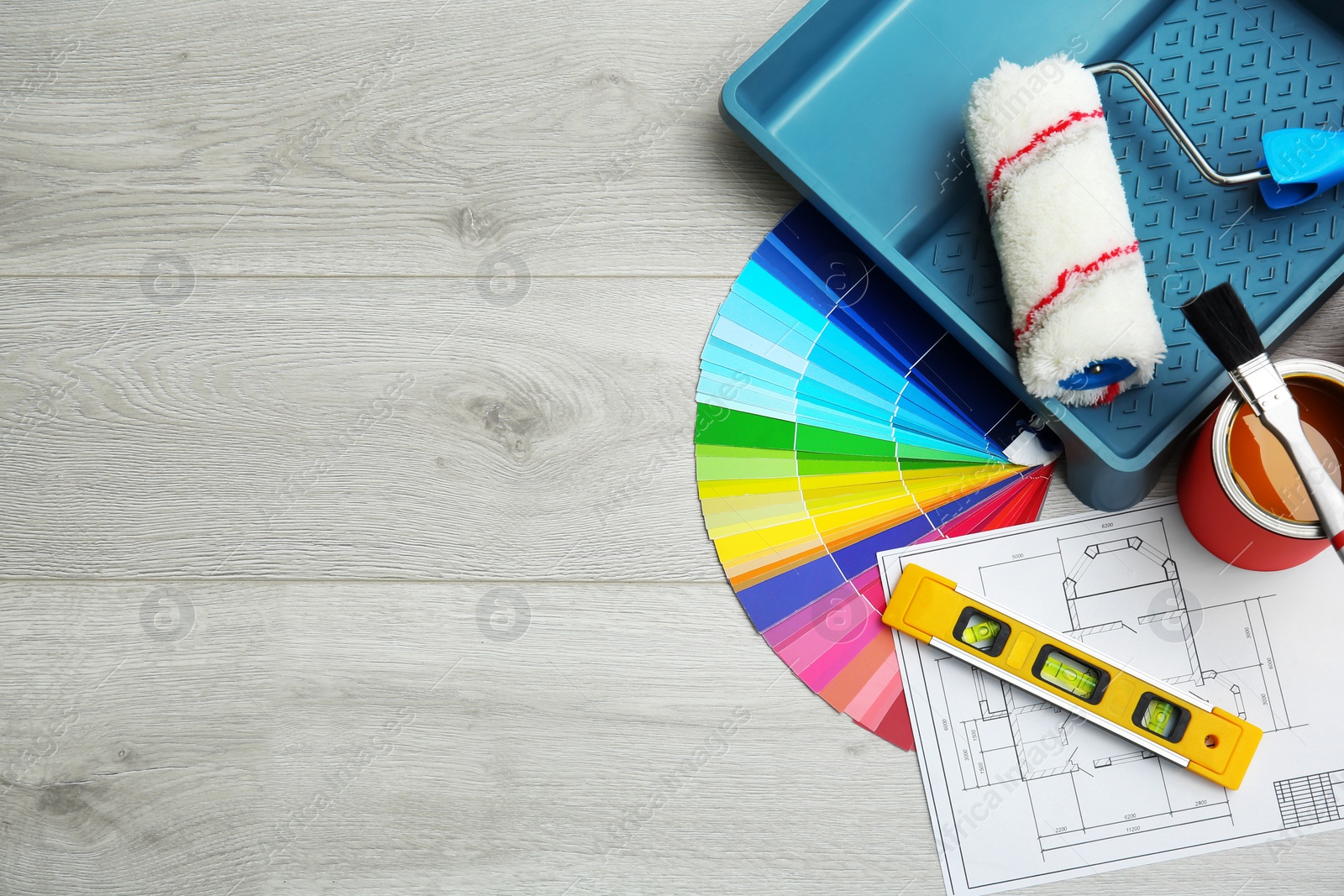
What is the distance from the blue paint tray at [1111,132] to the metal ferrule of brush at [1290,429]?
0.07 meters

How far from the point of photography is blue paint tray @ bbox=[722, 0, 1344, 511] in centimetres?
62

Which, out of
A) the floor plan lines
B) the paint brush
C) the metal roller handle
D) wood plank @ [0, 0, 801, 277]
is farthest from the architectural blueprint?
wood plank @ [0, 0, 801, 277]

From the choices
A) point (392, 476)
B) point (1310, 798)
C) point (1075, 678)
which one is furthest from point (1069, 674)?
point (392, 476)

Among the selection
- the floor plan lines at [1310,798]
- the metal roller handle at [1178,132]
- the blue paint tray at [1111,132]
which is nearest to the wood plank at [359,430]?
the blue paint tray at [1111,132]

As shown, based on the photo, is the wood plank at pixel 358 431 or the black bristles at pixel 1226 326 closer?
the black bristles at pixel 1226 326

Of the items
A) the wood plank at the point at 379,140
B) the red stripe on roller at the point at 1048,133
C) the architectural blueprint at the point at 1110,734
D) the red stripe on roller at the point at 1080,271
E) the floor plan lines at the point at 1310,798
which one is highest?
the wood plank at the point at 379,140

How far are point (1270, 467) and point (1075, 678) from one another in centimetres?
19

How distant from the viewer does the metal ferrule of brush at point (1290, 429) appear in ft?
1.67

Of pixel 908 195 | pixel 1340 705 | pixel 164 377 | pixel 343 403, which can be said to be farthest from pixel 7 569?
pixel 1340 705

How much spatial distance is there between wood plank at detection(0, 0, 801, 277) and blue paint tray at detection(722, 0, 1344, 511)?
0.07 m

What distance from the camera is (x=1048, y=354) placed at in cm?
57

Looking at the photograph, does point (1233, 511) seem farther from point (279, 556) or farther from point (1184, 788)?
point (279, 556)

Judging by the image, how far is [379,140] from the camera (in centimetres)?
72

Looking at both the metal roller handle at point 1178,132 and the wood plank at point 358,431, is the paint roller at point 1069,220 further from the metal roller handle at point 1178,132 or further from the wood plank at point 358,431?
the wood plank at point 358,431
